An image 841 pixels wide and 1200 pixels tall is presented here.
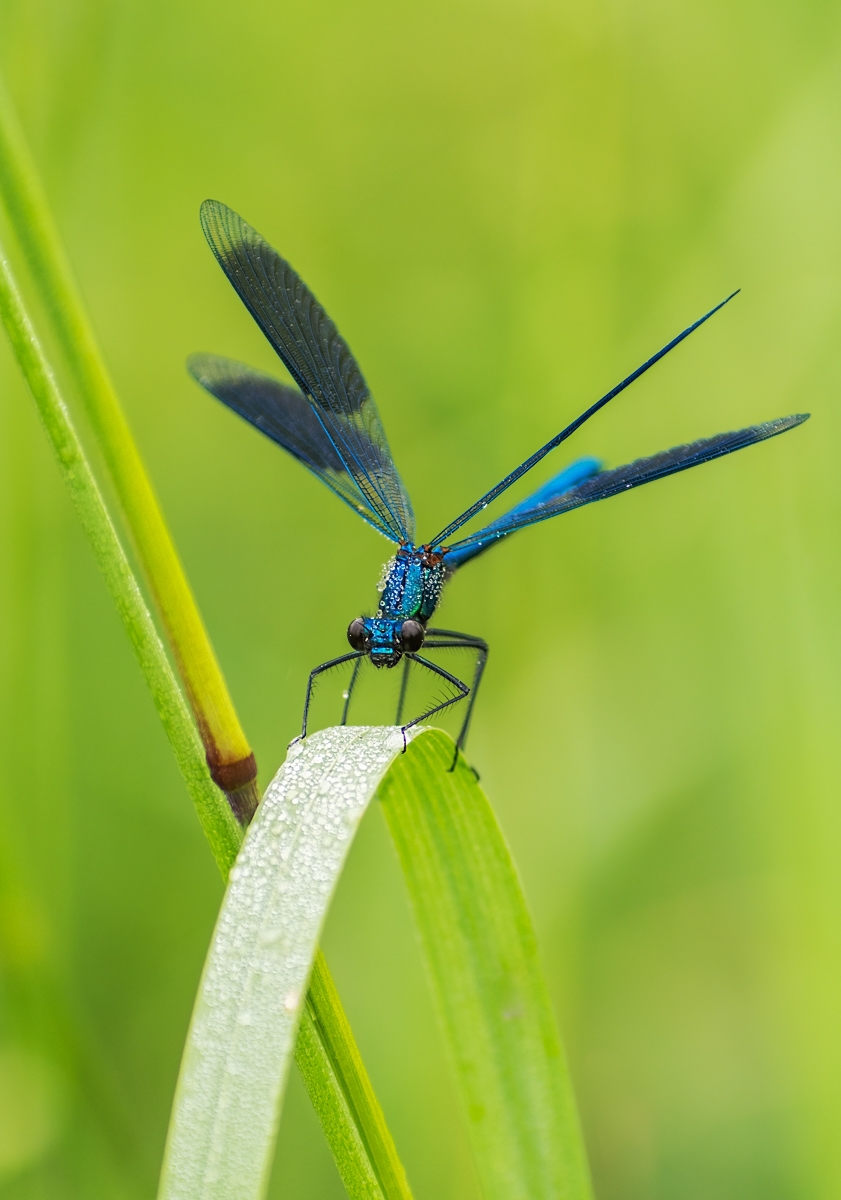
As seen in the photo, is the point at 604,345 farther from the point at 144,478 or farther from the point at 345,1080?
the point at 345,1080

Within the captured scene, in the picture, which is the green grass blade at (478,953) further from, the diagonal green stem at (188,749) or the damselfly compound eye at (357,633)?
the damselfly compound eye at (357,633)

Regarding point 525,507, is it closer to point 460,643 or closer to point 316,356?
point 460,643

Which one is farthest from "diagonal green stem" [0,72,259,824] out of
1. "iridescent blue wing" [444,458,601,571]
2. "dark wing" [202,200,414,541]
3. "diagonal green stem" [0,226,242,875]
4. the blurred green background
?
"iridescent blue wing" [444,458,601,571]

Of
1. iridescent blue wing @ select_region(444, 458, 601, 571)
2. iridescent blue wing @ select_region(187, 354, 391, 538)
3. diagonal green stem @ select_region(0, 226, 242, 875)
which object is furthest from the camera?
iridescent blue wing @ select_region(187, 354, 391, 538)

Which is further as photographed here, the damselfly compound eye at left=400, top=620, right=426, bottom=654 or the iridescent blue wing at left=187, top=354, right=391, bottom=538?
the iridescent blue wing at left=187, top=354, right=391, bottom=538

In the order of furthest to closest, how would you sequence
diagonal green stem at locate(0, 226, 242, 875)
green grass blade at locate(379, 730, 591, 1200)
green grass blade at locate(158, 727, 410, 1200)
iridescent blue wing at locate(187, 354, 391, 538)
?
iridescent blue wing at locate(187, 354, 391, 538)
green grass blade at locate(379, 730, 591, 1200)
diagonal green stem at locate(0, 226, 242, 875)
green grass blade at locate(158, 727, 410, 1200)

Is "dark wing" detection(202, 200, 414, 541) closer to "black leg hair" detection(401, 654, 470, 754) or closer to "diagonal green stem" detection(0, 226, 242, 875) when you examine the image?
"black leg hair" detection(401, 654, 470, 754)

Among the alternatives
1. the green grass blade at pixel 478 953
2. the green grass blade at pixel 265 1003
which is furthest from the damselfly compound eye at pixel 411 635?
the green grass blade at pixel 265 1003
